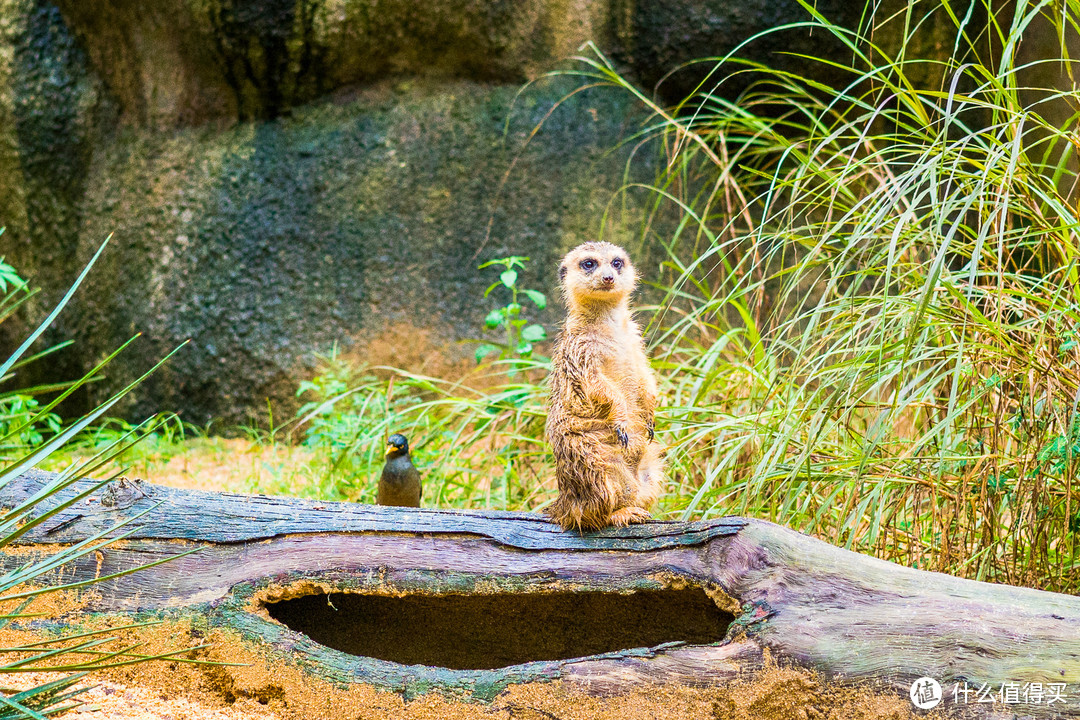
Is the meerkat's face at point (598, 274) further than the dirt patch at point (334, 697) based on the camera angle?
Yes

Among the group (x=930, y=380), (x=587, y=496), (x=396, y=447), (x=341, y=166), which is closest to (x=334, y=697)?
(x=587, y=496)

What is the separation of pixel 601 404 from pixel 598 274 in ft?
1.39

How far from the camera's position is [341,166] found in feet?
16.4

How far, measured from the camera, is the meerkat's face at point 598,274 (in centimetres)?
262

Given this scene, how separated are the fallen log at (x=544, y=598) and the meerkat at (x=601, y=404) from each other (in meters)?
0.11

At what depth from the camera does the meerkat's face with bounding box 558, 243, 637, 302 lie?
262cm

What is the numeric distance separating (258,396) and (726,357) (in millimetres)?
2781

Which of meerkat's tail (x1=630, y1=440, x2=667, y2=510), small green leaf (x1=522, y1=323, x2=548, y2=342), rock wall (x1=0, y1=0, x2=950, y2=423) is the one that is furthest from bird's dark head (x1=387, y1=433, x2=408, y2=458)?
rock wall (x1=0, y1=0, x2=950, y2=423)

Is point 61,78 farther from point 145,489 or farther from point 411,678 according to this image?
point 411,678

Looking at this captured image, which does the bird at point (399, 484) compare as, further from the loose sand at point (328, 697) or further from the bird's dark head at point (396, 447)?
the loose sand at point (328, 697)

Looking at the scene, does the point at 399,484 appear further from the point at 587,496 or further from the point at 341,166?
the point at 341,166

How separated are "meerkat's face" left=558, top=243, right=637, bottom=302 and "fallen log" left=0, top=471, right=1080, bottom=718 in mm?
772

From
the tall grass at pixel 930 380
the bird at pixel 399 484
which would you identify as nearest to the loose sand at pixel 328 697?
the tall grass at pixel 930 380

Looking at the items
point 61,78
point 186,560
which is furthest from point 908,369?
point 61,78
